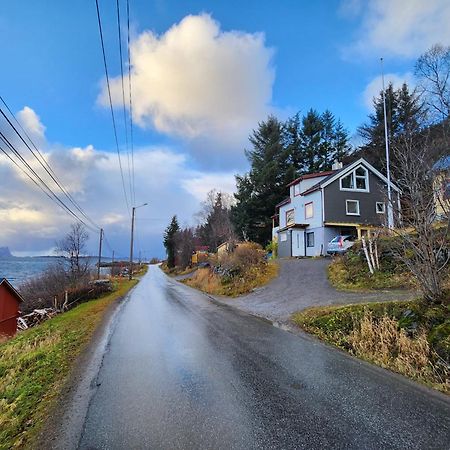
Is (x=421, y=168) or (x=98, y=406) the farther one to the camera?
(x=421, y=168)

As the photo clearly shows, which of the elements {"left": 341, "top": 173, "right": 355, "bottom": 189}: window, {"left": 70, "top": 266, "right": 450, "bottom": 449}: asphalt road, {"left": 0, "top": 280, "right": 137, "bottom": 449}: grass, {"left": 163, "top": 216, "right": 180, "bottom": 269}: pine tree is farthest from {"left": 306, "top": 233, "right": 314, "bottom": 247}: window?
{"left": 163, "top": 216, "right": 180, "bottom": 269}: pine tree

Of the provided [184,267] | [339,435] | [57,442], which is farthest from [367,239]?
[184,267]

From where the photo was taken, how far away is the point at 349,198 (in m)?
29.9

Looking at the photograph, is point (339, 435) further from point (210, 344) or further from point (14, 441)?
point (210, 344)

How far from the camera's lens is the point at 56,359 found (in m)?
7.50

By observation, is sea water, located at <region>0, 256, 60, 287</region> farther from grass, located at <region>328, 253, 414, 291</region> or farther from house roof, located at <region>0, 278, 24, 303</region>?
grass, located at <region>328, 253, 414, 291</region>

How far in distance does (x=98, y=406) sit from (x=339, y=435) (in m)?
3.15

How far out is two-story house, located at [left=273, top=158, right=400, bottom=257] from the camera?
2872cm

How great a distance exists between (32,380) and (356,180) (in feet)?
98.3

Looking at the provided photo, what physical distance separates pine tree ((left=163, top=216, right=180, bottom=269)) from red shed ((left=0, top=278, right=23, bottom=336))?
5190 cm

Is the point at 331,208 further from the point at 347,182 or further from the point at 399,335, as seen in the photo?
the point at 399,335

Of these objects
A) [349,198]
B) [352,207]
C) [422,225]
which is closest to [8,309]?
[422,225]

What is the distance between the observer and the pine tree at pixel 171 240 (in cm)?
7438

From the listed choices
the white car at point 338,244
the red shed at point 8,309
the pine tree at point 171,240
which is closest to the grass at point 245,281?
the white car at point 338,244
